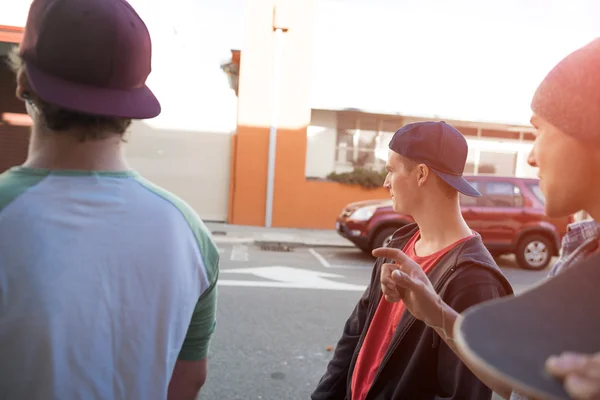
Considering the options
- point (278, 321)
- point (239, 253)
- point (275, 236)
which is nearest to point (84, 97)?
point (278, 321)

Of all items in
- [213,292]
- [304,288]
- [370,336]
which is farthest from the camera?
[304,288]

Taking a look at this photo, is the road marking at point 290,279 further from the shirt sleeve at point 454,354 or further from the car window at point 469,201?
the shirt sleeve at point 454,354

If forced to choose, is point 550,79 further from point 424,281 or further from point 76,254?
point 76,254

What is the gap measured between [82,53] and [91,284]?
1.53 ft

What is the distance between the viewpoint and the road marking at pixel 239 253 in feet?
28.5

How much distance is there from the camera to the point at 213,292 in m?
1.23

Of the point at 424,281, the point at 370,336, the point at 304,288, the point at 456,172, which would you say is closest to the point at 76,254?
the point at 424,281

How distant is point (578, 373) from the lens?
1.70 ft

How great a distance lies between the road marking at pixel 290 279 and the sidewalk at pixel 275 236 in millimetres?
3030

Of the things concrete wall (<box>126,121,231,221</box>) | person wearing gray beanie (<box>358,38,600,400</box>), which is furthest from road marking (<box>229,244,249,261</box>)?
person wearing gray beanie (<box>358,38,600,400</box>)

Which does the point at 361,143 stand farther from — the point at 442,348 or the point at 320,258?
the point at 442,348

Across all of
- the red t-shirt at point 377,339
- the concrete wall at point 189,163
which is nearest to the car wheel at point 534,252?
the concrete wall at point 189,163

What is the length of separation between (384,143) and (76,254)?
46.6ft

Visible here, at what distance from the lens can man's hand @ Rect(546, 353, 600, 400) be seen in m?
0.51
